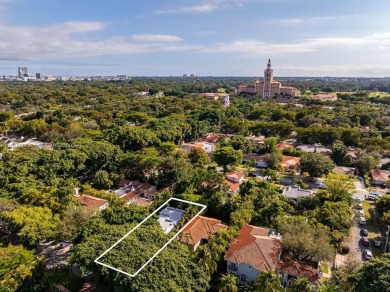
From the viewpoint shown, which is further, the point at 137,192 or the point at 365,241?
the point at 137,192

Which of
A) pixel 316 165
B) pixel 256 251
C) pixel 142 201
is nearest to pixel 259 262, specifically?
pixel 256 251

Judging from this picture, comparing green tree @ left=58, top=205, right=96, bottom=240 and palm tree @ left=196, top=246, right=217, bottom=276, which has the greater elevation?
green tree @ left=58, top=205, right=96, bottom=240

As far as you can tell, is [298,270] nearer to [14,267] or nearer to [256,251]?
[256,251]

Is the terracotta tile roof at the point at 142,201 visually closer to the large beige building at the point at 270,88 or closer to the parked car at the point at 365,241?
the parked car at the point at 365,241

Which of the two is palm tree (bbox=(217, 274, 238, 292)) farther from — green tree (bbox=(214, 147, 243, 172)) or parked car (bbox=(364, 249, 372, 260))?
green tree (bbox=(214, 147, 243, 172))

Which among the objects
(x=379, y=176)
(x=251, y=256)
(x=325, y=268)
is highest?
(x=251, y=256)

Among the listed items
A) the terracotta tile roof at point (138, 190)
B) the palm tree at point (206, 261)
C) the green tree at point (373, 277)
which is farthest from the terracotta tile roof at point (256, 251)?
the terracotta tile roof at point (138, 190)

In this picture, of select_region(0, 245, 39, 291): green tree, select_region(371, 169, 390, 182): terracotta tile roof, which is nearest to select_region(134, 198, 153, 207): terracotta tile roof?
select_region(0, 245, 39, 291): green tree

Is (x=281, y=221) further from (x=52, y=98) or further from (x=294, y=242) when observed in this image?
(x=52, y=98)
